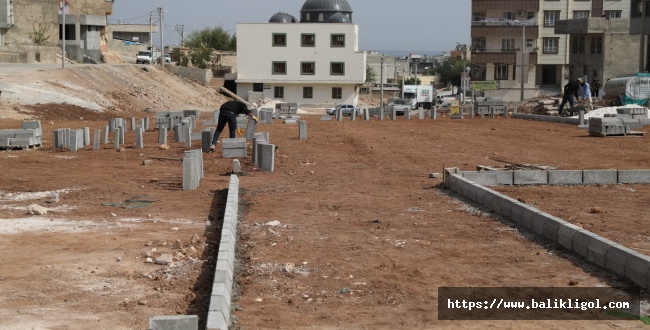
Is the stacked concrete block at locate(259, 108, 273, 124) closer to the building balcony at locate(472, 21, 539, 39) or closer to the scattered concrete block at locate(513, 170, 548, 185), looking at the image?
the scattered concrete block at locate(513, 170, 548, 185)

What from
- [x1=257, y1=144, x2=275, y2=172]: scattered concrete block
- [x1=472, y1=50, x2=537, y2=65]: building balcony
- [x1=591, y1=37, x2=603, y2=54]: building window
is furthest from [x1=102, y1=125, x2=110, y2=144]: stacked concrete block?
[x1=472, y1=50, x2=537, y2=65]: building balcony

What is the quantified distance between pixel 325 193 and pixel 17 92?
2782cm

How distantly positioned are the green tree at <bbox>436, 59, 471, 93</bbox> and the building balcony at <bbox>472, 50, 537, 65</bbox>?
33053mm

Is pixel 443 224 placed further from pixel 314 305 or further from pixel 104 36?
pixel 104 36

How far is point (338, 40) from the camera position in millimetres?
74875

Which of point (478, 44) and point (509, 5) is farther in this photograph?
point (478, 44)

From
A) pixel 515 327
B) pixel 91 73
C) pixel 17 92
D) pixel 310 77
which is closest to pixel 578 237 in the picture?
pixel 515 327

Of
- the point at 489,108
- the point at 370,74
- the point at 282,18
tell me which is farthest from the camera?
the point at 370,74

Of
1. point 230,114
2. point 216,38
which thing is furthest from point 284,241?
point 216,38

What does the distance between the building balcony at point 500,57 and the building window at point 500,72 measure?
878mm

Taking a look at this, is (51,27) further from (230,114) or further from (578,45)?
(230,114)

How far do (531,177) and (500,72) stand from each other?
63033 mm

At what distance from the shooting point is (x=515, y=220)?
1172 cm

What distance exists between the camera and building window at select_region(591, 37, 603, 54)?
67.6 metres
